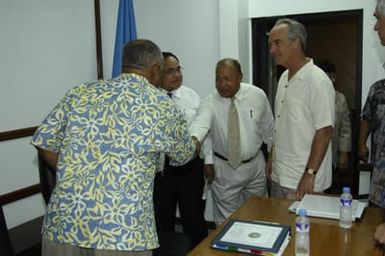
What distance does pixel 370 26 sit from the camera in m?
3.31

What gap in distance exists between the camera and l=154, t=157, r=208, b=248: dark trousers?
3.08 m

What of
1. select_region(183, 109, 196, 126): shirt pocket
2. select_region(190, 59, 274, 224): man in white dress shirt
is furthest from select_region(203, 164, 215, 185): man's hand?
select_region(183, 109, 196, 126): shirt pocket

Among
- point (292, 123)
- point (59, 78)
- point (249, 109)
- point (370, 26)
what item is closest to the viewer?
point (292, 123)

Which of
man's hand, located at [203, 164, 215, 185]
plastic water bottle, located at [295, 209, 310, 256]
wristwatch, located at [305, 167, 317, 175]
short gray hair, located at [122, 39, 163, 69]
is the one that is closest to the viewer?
plastic water bottle, located at [295, 209, 310, 256]

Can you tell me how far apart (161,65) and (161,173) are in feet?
4.39

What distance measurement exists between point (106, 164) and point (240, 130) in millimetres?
1548

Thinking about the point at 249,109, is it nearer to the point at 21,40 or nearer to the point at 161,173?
the point at 161,173

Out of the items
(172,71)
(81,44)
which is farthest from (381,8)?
(81,44)

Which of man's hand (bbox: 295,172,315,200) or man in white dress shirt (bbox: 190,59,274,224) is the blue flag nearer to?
man in white dress shirt (bbox: 190,59,274,224)

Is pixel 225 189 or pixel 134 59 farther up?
pixel 134 59

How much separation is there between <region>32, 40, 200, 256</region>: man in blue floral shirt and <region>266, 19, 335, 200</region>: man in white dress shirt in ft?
2.97

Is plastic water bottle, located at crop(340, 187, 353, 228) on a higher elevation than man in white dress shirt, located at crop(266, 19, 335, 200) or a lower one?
lower

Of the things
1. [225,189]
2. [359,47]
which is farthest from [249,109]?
[359,47]

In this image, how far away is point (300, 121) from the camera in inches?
91.7
